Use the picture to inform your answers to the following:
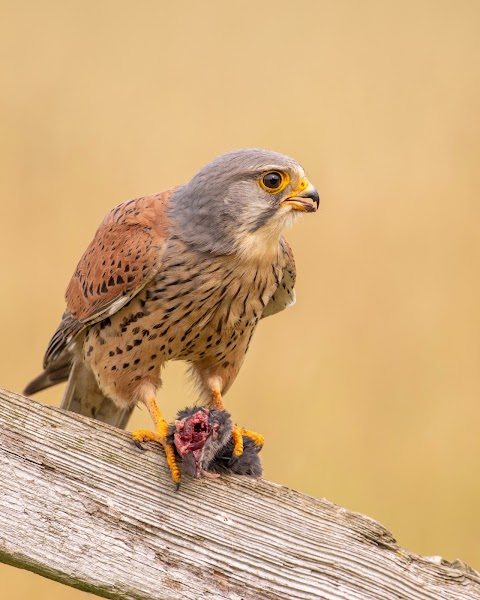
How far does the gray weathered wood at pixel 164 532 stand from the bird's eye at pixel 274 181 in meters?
0.89

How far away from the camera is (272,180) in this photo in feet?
8.99

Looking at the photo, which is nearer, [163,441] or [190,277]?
[163,441]

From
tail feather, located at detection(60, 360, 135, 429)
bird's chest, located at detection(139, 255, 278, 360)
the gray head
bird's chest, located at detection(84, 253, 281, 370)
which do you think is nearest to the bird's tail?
tail feather, located at detection(60, 360, 135, 429)

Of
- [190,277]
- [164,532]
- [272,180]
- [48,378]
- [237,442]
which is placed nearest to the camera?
[164,532]

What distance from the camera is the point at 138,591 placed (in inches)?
74.9

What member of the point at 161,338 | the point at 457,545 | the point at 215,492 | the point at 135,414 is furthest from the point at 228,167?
the point at 457,545

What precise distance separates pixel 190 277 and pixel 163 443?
2.49 feet

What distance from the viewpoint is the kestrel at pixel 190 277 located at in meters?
2.76

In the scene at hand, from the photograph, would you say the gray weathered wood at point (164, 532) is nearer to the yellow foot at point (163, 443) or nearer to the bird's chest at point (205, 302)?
the yellow foot at point (163, 443)

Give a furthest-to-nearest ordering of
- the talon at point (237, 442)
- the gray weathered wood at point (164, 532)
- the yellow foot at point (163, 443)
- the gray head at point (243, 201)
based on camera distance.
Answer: the gray head at point (243, 201)
the talon at point (237, 442)
the yellow foot at point (163, 443)
the gray weathered wood at point (164, 532)

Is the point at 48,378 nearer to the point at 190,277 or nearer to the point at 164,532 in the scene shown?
the point at 190,277

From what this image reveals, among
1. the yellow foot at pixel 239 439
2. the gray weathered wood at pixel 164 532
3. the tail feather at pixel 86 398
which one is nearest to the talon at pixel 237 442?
the yellow foot at pixel 239 439

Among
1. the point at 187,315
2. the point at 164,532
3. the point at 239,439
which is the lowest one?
the point at 164,532

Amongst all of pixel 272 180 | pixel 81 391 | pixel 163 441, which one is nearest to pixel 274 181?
pixel 272 180
